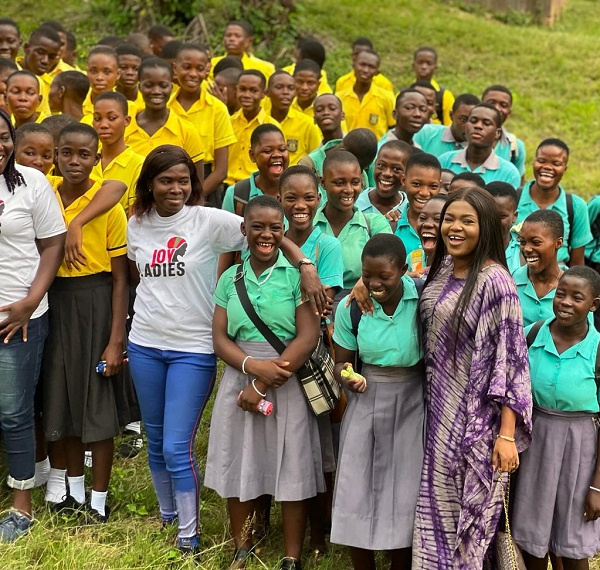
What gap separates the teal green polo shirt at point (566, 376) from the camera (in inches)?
148

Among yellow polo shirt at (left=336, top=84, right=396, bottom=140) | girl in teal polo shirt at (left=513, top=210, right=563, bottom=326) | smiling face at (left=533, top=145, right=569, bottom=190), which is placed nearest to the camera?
girl in teal polo shirt at (left=513, top=210, right=563, bottom=326)

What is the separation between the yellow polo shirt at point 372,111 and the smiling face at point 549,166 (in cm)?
276

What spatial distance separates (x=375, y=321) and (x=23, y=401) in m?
1.71

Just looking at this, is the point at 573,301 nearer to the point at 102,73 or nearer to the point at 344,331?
the point at 344,331

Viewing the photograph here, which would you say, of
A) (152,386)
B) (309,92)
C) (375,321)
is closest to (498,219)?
(375,321)

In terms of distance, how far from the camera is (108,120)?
16.6 ft

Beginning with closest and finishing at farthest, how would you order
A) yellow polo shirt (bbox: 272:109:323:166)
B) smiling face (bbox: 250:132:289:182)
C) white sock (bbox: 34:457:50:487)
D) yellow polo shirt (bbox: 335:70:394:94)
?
white sock (bbox: 34:457:50:487) → smiling face (bbox: 250:132:289:182) → yellow polo shirt (bbox: 272:109:323:166) → yellow polo shirt (bbox: 335:70:394:94)

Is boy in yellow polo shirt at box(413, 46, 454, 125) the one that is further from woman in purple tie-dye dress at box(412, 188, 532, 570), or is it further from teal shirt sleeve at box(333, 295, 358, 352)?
woman in purple tie-dye dress at box(412, 188, 532, 570)

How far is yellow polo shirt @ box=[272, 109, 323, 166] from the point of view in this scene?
6.88 meters

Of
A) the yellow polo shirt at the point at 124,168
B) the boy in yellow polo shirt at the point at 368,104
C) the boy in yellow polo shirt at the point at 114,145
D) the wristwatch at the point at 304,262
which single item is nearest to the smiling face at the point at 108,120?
the boy in yellow polo shirt at the point at 114,145

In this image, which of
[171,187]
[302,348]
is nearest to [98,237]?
[171,187]

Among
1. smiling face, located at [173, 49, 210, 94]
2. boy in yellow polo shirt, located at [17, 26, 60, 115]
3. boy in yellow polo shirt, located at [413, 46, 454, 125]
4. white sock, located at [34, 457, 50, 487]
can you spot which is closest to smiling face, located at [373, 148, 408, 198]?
smiling face, located at [173, 49, 210, 94]

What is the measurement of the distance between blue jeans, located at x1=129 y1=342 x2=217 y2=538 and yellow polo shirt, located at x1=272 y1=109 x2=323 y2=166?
2.95 metres

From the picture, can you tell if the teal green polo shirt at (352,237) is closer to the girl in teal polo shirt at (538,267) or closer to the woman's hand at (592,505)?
the girl in teal polo shirt at (538,267)
